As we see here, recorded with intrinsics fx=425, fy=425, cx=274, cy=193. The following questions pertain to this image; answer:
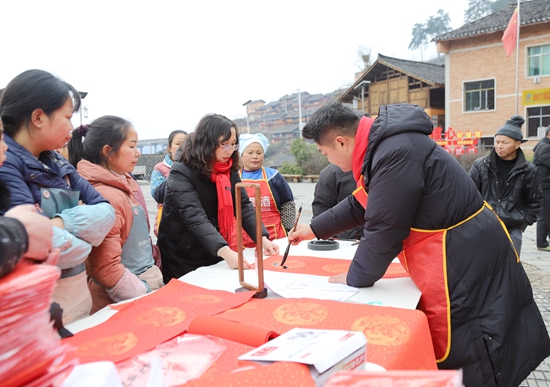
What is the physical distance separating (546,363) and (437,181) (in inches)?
75.8

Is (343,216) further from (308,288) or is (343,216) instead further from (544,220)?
(544,220)

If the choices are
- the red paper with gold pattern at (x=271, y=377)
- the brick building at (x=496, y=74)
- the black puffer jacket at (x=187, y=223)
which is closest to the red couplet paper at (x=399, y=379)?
the red paper with gold pattern at (x=271, y=377)

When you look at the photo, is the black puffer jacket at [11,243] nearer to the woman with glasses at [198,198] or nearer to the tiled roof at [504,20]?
the woman with glasses at [198,198]

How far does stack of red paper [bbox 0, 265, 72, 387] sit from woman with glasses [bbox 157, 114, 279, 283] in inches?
59.0

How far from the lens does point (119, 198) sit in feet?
5.91

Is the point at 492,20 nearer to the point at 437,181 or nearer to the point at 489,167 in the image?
the point at 489,167

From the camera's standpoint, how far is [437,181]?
157 cm

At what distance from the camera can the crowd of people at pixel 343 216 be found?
1.35m

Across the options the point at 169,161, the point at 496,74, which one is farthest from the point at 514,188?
the point at 496,74

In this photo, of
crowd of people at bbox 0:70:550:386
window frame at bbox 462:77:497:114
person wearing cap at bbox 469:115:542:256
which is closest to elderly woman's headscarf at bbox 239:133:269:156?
crowd of people at bbox 0:70:550:386

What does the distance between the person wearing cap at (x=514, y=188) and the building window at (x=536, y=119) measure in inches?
675

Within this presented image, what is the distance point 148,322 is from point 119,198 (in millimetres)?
670

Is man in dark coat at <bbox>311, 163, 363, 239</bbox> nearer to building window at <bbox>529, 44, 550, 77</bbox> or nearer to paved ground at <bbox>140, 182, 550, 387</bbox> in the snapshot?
paved ground at <bbox>140, 182, 550, 387</bbox>

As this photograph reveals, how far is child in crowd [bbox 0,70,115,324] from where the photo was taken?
129 centimetres
